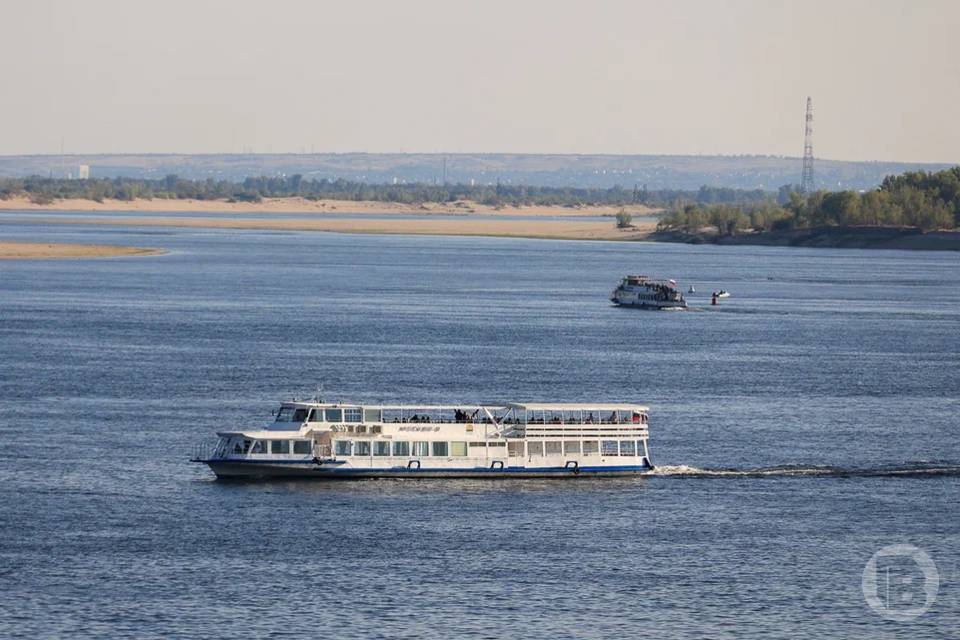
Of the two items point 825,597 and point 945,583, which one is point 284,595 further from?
point 945,583

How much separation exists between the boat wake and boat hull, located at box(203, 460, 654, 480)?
5.04 ft

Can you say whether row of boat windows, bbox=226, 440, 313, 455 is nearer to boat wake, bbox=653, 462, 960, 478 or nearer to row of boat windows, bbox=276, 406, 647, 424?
row of boat windows, bbox=276, 406, 647, 424

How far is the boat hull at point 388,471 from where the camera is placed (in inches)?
3398

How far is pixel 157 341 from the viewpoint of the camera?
143 m

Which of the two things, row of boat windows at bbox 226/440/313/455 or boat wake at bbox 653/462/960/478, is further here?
boat wake at bbox 653/462/960/478

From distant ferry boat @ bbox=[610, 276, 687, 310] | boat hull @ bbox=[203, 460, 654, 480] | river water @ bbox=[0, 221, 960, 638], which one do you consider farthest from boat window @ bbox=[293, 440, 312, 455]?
distant ferry boat @ bbox=[610, 276, 687, 310]

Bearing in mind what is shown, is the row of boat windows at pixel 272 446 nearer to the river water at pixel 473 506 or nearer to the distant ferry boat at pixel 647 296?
the river water at pixel 473 506

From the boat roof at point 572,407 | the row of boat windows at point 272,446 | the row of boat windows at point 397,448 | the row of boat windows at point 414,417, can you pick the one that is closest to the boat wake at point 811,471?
the boat roof at point 572,407

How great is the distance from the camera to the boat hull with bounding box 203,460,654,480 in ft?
283

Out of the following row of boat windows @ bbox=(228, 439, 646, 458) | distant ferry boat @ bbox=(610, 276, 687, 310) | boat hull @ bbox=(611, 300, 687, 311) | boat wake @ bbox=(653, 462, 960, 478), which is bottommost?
boat hull @ bbox=(611, 300, 687, 311)

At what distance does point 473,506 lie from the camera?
8150 centimetres

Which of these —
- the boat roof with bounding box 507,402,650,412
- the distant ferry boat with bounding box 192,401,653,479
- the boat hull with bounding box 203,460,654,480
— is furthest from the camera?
the boat roof with bounding box 507,402,650,412

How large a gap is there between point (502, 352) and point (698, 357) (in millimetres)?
14471

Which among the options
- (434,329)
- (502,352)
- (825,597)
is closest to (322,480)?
(825,597)
